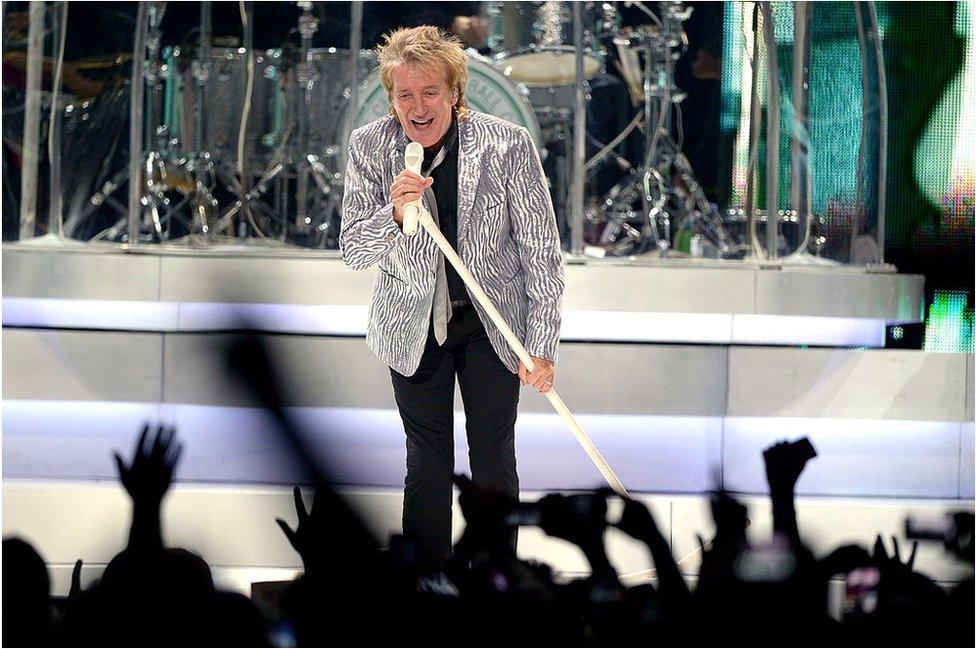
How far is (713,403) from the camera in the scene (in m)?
3.39

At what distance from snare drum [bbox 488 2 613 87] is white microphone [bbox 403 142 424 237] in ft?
6.48

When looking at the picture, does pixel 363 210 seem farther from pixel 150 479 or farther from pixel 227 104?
pixel 227 104

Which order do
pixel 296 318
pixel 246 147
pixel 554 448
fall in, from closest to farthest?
1. pixel 554 448
2. pixel 296 318
3. pixel 246 147

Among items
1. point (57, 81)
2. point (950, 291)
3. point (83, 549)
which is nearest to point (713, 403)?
point (950, 291)

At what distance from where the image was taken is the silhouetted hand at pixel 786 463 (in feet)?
5.64

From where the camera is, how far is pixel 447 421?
224 cm

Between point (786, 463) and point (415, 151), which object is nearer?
point (786, 463)

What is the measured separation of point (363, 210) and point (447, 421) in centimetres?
40

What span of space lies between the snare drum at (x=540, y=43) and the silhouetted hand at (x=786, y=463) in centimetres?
244

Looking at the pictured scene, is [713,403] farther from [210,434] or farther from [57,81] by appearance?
[57,81]

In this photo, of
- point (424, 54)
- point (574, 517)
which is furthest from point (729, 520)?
point (424, 54)

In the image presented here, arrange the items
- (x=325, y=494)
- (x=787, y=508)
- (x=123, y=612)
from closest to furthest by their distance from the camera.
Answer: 1. (x=123, y=612)
2. (x=787, y=508)
3. (x=325, y=494)

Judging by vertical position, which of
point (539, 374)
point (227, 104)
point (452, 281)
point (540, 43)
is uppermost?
point (540, 43)

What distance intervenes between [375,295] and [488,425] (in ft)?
1.03
